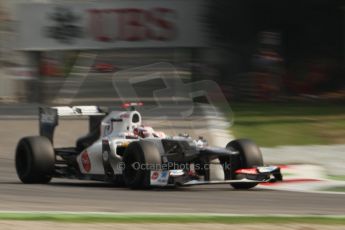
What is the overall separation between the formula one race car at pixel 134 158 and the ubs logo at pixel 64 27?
13.9 m

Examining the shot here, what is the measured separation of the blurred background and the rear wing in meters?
A: 12.4

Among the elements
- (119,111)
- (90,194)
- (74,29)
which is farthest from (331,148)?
(74,29)

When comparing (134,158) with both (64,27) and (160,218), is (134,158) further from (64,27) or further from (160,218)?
(64,27)

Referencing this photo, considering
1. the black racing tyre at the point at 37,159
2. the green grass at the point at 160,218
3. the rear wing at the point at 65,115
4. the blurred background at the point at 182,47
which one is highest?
the blurred background at the point at 182,47

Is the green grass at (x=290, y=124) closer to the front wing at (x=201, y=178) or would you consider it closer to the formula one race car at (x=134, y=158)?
the formula one race car at (x=134, y=158)

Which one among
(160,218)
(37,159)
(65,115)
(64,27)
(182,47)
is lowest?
(160,218)

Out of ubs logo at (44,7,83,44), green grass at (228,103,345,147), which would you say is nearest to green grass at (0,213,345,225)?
green grass at (228,103,345,147)

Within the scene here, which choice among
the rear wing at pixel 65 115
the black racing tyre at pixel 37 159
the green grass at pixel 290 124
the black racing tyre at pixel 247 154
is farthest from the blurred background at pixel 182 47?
the black racing tyre at pixel 247 154

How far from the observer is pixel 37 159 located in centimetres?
1380

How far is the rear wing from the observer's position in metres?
14.2

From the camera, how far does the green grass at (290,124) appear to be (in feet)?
65.8

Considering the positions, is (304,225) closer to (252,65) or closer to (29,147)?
(29,147)

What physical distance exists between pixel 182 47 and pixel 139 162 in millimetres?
16004

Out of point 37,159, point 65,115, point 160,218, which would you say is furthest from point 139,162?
point 160,218
